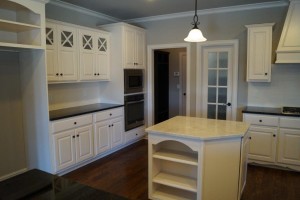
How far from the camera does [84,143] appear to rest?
144 inches

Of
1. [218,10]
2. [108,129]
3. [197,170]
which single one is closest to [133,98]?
[108,129]

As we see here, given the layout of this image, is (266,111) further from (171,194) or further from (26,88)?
(26,88)

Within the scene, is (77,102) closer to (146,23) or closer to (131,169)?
(131,169)

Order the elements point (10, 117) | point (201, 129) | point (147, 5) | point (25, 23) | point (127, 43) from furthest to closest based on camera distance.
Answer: point (127, 43), point (147, 5), point (10, 117), point (25, 23), point (201, 129)

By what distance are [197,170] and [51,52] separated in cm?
262

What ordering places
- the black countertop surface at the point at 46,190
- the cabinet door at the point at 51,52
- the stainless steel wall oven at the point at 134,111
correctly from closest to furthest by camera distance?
the black countertop surface at the point at 46,190 → the cabinet door at the point at 51,52 → the stainless steel wall oven at the point at 134,111

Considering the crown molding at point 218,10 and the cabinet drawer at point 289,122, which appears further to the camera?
the crown molding at point 218,10

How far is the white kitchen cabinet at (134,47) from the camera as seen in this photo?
14.6 feet

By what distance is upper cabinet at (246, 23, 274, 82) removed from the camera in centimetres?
368

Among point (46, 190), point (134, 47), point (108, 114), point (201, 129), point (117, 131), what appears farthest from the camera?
point (134, 47)

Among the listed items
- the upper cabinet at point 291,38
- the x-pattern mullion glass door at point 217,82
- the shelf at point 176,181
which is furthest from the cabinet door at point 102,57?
the upper cabinet at point 291,38

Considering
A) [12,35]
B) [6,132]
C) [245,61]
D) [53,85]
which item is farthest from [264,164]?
[12,35]

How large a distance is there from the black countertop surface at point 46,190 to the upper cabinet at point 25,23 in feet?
6.89

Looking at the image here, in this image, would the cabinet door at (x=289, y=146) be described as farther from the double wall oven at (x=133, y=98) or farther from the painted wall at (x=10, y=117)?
the painted wall at (x=10, y=117)
